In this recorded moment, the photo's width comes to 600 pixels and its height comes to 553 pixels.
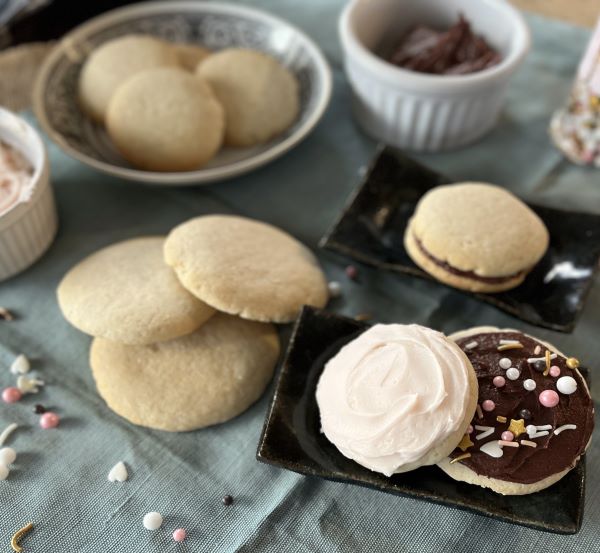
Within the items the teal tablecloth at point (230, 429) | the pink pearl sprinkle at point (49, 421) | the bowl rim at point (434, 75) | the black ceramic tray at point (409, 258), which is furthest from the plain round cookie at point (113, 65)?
the pink pearl sprinkle at point (49, 421)

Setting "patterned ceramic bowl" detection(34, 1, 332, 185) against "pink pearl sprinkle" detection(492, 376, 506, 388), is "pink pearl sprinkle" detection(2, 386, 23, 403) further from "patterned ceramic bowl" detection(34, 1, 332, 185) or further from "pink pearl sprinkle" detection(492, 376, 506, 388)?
"pink pearl sprinkle" detection(492, 376, 506, 388)

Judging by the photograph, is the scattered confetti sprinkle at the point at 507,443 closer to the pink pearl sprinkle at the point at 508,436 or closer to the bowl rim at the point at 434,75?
the pink pearl sprinkle at the point at 508,436

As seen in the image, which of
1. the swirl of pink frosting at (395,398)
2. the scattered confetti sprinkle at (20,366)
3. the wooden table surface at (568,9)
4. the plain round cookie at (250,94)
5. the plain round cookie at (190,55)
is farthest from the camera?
the wooden table surface at (568,9)

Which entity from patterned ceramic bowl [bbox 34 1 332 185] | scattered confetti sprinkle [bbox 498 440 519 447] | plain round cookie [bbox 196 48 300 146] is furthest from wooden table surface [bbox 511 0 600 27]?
scattered confetti sprinkle [bbox 498 440 519 447]

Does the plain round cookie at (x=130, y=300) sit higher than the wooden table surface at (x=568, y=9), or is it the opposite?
the wooden table surface at (x=568, y=9)

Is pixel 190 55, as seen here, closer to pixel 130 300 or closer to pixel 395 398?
pixel 130 300

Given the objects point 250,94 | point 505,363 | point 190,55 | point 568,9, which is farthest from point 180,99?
point 568,9
